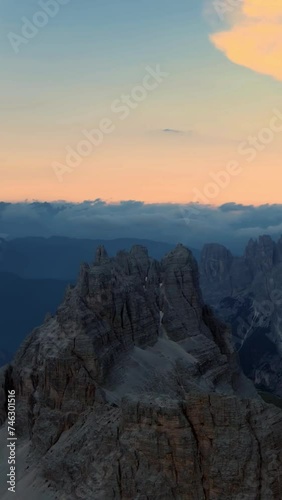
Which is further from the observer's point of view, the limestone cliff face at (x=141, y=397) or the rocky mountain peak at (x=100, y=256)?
the rocky mountain peak at (x=100, y=256)

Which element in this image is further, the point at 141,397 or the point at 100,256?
the point at 100,256

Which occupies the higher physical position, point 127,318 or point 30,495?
point 127,318

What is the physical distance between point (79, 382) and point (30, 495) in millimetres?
12021

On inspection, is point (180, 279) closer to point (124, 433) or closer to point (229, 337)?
point (229, 337)

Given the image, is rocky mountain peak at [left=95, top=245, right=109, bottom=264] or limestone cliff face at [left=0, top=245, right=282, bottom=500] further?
rocky mountain peak at [left=95, top=245, right=109, bottom=264]

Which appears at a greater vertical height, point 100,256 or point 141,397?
point 100,256

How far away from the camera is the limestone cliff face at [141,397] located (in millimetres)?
46781

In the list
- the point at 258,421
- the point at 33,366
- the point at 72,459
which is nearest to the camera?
the point at 258,421

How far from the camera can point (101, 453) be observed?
52.7 m

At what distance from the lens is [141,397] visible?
2032 inches

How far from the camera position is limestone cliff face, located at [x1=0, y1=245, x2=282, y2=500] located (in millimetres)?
46781

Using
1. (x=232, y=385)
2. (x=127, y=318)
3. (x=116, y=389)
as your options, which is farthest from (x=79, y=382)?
(x=232, y=385)

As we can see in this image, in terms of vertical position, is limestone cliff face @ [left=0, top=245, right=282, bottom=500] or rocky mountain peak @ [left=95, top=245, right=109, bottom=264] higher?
→ rocky mountain peak @ [left=95, top=245, right=109, bottom=264]

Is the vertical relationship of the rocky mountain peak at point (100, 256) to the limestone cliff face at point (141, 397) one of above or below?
above
